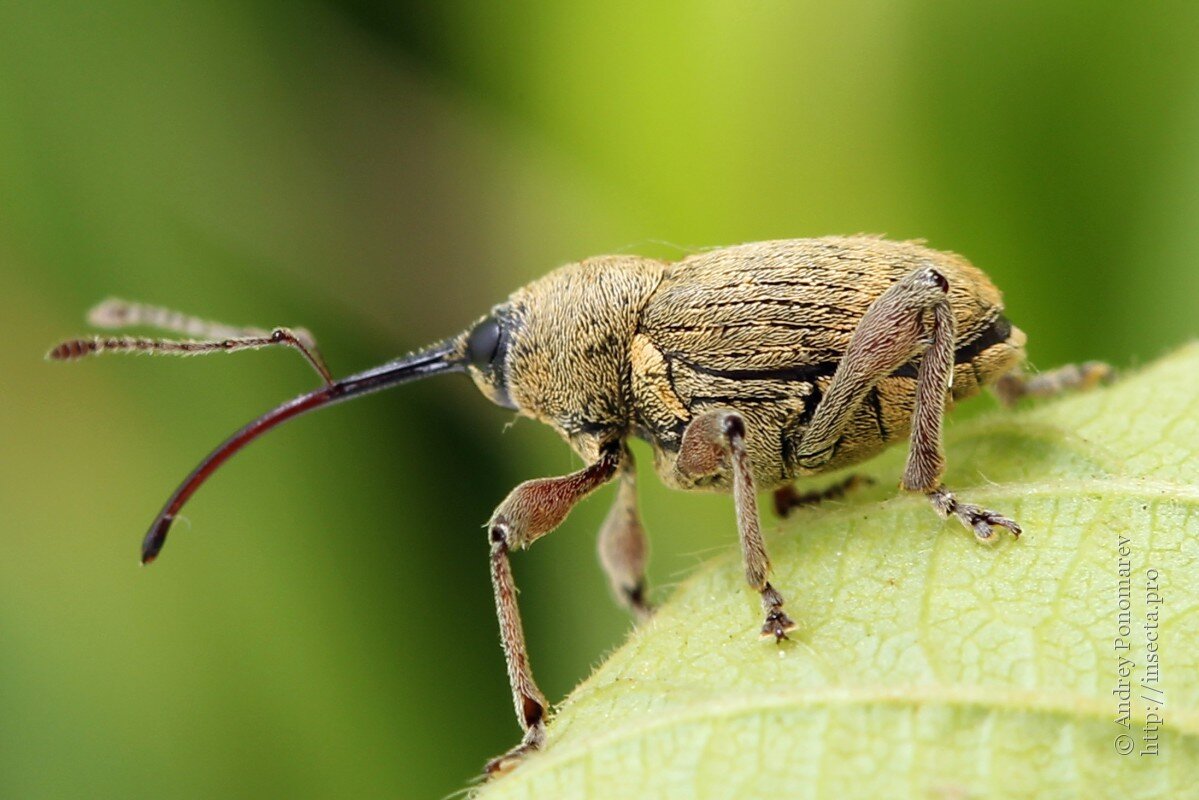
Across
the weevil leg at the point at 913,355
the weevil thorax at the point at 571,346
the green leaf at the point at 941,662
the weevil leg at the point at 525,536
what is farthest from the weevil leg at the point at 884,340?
the weevil leg at the point at 525,536

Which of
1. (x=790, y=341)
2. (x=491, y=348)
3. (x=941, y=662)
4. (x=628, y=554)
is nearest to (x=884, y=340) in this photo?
(x=790, y=341)

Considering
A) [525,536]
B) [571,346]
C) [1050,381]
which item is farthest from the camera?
[1050,381]

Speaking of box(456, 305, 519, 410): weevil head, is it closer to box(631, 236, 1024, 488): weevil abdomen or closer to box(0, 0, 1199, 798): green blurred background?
box(631, 236, 1024, 488): weevil abdomen

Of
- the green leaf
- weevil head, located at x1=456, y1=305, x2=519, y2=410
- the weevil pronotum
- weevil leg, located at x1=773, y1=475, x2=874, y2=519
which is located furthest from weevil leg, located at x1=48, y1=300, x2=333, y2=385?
weevil leg, located at x1=773, y1=475, x2=874, y2=519

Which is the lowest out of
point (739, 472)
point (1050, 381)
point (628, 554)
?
point (628, 554)

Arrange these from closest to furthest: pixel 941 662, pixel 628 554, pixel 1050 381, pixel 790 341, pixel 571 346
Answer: pixel 941 662 → pixel 790 341 → pixel 571 346 → pixel 1050 381 → pixel 628 554

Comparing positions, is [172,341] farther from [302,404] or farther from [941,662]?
[941,662]

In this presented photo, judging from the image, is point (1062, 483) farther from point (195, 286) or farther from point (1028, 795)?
point (195, 286)

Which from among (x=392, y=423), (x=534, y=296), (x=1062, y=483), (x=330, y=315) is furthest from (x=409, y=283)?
(x=1062, y=483)
